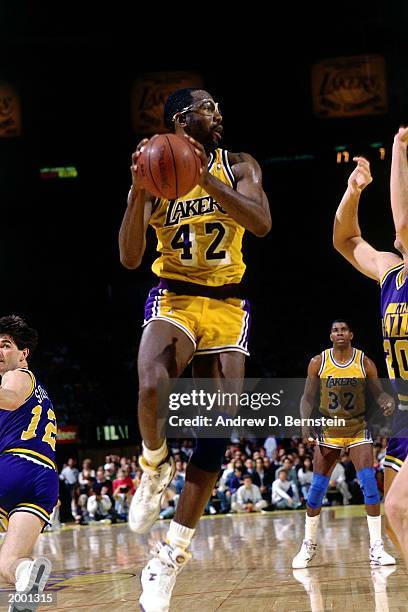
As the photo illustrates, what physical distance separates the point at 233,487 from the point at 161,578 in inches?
509

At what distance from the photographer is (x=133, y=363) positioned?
23.8 meters

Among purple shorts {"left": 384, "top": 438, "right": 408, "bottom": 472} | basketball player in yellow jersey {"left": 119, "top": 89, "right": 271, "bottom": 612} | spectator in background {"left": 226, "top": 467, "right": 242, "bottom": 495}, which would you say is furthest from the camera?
spectator in background {"left": 226, "top": 467, "right": 242, "bottom": 495}

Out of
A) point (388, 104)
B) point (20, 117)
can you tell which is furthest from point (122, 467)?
point (388, 104)

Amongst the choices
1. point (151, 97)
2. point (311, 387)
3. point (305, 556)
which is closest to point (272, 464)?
point (311, 387)

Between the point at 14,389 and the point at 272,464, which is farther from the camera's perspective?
the point at 272,464

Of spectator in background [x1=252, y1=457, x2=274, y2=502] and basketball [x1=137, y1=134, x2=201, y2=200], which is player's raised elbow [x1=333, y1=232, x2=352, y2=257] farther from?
spectator in background [x1=252, y1=457, x2=274, y2=502]

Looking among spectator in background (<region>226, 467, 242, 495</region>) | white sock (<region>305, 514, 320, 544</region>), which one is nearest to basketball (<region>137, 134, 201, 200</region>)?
white sock (<region>305, 514, 320, 544</region>)

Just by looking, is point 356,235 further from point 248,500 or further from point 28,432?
point 248,500

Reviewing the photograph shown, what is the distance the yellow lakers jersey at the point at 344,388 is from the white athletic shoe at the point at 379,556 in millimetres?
1207

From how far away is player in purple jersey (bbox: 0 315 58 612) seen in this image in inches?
186

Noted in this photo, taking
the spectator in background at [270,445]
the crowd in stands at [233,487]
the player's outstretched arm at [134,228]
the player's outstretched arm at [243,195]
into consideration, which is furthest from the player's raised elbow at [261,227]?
the spectator in background at [270,445]

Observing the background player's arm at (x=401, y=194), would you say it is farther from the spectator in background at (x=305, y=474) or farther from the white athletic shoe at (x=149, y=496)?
the spectator in background at (x=305, y=474)

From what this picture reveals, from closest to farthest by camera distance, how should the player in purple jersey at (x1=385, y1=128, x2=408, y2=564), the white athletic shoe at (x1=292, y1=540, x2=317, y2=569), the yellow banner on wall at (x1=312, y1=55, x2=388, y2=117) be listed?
the player in purple jersey at (x1=385, y1=128, x2=408, y2=564) < the white athletic shoe at (x1=292, y1=540, x2=317, y2=569) < the yellow banner on wall at (x1=312, y1=55, x2=388, y2=117)

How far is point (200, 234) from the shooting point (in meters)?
4.30
